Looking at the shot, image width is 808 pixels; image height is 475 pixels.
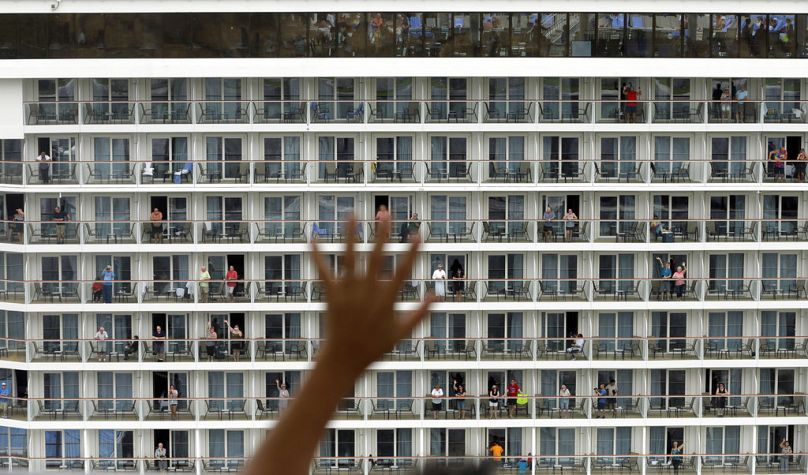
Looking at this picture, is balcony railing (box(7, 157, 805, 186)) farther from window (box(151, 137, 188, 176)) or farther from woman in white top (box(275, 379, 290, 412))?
woman in white top (box(275, 379, 290, 412))

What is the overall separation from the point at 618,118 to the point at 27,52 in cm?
1496

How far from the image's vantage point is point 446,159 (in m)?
39.3

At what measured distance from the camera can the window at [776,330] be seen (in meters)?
40.2

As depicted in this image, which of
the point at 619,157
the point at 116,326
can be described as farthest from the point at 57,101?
the point at 619,157

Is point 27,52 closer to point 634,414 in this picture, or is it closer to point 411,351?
point 411,351

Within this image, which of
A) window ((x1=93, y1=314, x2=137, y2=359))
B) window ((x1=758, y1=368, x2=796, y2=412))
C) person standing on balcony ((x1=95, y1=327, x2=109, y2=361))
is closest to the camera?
person standing on balcony ((x1=95, y1=327, x2=109, y2=361))

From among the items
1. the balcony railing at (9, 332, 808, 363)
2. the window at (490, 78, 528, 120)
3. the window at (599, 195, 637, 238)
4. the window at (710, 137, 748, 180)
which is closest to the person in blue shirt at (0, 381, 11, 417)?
the balcony railing at (9, 332, 808, 363)

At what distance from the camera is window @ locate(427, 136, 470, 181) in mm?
38969

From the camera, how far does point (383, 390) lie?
4019 centimetres

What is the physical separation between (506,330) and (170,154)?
981 cm

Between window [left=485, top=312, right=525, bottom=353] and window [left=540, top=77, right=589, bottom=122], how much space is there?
5.27 m

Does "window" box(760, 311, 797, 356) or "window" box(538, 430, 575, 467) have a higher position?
"window" box(760, 311, 797, 356)

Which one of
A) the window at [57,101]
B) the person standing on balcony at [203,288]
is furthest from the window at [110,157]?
the person standing on balcony at [203,288]

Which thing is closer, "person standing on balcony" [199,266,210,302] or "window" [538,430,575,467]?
"person standing on balcony" [199,266,210,302]
